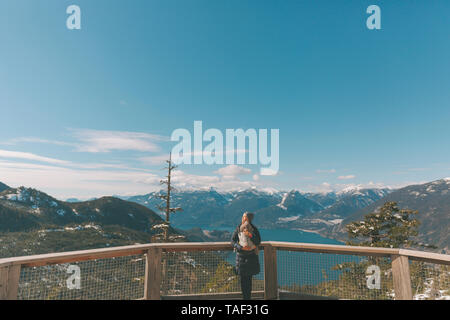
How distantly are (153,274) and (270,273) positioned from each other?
2.08 metres

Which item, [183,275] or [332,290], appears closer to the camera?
[332,290]

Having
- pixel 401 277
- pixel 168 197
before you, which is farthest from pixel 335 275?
pixel 168 197

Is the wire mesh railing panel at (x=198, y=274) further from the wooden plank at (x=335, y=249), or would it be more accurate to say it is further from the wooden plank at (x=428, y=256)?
the wooden plank at (x=428, y=256)

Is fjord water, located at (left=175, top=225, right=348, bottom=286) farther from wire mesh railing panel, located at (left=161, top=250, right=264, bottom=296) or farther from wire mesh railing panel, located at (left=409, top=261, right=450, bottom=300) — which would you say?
wire mesh railing panel, located at (left=409, top=261, right=450, bottom=300)

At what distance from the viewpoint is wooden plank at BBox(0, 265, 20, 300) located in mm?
3084

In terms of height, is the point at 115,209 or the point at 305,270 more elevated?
the point at 305,270

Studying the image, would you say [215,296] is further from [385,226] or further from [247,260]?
[385,226]

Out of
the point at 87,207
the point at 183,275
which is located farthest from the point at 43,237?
the point at 183,275

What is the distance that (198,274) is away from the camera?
15.0 ft

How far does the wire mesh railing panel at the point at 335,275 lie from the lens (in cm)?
404

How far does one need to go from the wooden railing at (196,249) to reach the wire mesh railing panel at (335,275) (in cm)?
10
